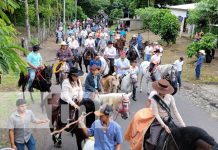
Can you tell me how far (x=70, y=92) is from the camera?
7660 millimetres

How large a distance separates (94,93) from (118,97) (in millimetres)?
777

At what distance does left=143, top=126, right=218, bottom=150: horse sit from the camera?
5137mm

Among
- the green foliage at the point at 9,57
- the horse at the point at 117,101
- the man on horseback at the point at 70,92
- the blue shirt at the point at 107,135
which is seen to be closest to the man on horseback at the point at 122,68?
the horse at the point at 117,101

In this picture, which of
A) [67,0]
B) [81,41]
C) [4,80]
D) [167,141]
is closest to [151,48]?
[4,80]

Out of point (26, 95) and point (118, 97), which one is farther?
point (26, 95)

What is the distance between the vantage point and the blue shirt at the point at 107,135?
5469 millimetres

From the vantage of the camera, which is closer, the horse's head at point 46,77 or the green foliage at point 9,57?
the green foliage at point 9,57

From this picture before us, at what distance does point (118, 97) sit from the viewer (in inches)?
310

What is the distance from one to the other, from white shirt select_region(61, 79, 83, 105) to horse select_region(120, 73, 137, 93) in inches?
173

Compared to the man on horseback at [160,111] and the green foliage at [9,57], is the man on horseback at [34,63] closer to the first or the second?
the man on horseback at [160,111]

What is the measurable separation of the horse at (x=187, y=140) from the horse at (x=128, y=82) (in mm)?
5685

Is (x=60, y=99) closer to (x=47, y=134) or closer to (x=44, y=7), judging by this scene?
(x=47, y=134)

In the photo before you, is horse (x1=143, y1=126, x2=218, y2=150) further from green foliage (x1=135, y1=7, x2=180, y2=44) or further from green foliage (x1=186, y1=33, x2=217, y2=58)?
green foliage (x1=135, y1=7, x2=180, y2=44)

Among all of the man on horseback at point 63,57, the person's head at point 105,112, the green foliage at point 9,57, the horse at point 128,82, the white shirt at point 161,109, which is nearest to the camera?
the green foliage at point 9,57
